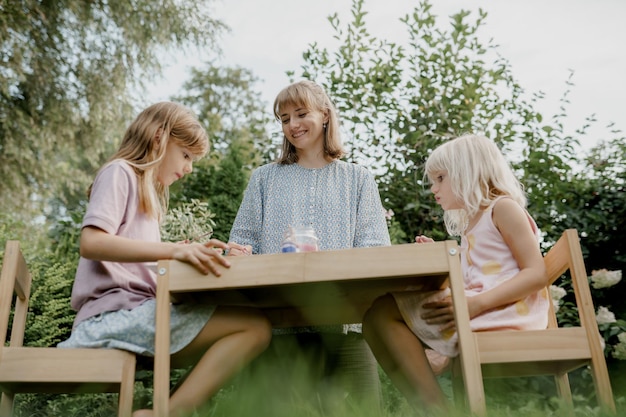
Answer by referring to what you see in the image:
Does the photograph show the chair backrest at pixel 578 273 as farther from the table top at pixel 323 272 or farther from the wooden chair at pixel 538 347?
the table top at pixel 323 272

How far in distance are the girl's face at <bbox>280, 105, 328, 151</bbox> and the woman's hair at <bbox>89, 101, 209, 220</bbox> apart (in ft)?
1.49

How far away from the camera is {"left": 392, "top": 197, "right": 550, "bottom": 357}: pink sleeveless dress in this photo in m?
2.12

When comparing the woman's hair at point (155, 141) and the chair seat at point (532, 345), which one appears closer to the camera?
the chair seat at point (532, 345)

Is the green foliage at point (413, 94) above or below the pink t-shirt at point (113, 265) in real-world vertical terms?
above

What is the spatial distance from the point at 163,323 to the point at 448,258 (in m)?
0.85

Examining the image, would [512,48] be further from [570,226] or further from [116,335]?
[116,335]

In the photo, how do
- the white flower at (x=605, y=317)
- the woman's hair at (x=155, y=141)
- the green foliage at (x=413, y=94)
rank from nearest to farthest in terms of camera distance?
the woman's hair at (x=155, y=141) → the white flower at (x=605, y=317) → the green foliage at (x=413, y=94)

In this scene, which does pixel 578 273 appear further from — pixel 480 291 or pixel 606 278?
pixel 606 278

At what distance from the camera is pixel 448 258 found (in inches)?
73.0

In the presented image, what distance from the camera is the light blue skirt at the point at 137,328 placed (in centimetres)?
205

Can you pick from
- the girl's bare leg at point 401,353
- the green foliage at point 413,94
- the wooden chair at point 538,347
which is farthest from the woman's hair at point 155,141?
the green foliage at point 413,94

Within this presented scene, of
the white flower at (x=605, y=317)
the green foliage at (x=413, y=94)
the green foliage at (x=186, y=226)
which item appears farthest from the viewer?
the green foliage at (x=413, y=94)

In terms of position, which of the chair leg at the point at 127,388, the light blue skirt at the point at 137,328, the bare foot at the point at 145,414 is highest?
the light blue skirt at the point at 137,328

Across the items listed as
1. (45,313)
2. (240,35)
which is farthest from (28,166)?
(45,313)
